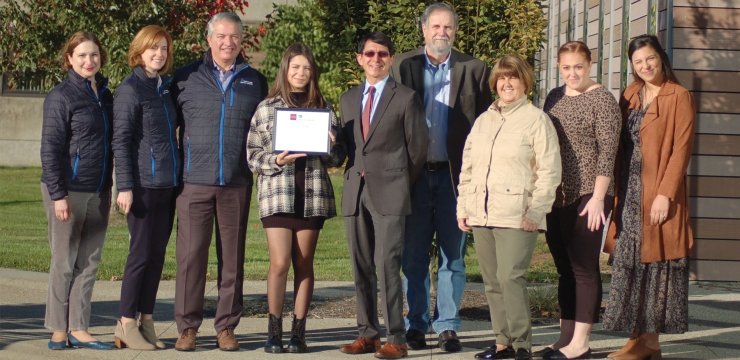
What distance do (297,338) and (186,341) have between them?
696 mm

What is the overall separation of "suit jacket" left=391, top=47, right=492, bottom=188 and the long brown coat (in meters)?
1.13

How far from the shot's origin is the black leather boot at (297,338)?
27.3ft

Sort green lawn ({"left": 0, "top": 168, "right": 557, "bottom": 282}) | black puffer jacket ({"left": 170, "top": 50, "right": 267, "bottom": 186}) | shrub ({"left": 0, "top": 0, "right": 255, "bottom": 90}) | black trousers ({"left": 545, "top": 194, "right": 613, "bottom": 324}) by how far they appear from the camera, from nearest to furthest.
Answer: black trousers ({"left": 545, "top": 194, "right": 613, "bottom": 324}) → black puffer jacket ({"left": 170, "top": 50, "right": 267, "bottom": 186}) → green lawn ({"left": 0, "top": 168, "right": 557, "bottom": 282}) → shrub ({"left": 0, "top": 0, "right": 255, "bottom": 90})

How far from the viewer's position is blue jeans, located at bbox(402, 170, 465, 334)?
337 inches

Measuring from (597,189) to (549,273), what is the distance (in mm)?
5129

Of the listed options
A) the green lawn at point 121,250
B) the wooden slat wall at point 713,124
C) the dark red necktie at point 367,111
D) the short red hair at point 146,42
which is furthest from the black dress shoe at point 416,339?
the wooden slat wall at point 713,124

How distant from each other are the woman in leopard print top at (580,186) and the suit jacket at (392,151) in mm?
840

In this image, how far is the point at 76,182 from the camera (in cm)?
829

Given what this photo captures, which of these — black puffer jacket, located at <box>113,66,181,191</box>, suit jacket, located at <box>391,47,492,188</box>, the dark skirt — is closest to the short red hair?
black puffer jacket, located at <box>113,66,181,191</box>

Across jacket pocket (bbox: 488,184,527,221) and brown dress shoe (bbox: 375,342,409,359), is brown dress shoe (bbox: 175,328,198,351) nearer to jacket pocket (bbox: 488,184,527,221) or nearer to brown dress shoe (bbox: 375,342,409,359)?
brown dress shoe (bbox: 375,342,409,359)

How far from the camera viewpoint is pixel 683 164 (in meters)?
7.92

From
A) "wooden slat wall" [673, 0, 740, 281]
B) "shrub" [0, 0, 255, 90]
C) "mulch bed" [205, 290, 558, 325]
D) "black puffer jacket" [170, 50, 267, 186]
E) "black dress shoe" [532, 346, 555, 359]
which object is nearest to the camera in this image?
"black dress shoe" [532, 346, 555, 359]

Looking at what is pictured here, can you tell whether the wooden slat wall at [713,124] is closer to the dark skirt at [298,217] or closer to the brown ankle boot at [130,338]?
the dark skirt at [298,217]

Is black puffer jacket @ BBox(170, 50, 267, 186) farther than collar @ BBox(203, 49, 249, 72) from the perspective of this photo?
No
